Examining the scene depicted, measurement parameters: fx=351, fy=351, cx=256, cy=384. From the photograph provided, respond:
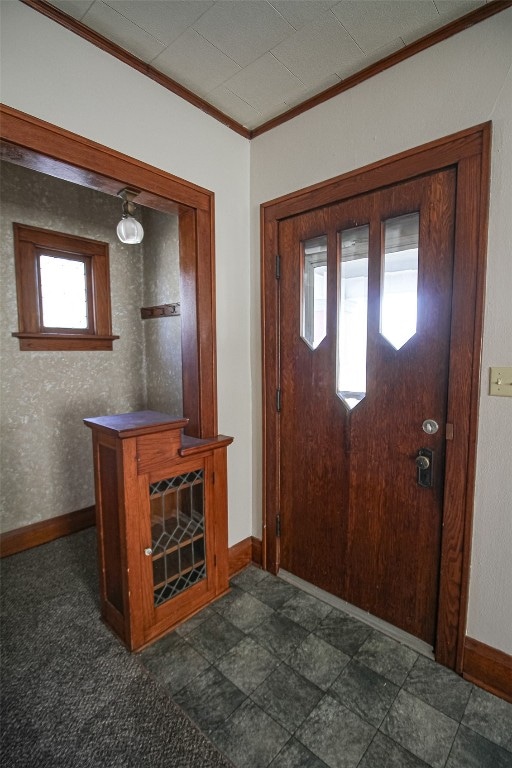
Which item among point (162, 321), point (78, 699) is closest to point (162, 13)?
point (162, 321)

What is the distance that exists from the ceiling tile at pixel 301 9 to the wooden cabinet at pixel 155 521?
1.74 m

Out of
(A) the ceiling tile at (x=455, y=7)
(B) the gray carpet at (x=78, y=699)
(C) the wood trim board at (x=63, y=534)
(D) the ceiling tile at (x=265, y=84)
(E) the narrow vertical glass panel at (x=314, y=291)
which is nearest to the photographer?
(B) the gray carpet at (x=78, y=699)

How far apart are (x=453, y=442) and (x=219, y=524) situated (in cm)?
130

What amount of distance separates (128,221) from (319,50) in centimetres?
116

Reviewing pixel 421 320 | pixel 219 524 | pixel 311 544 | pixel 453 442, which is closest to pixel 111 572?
pixel 219 524

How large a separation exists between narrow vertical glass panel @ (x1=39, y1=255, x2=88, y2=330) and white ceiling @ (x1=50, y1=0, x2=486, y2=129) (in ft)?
5.32

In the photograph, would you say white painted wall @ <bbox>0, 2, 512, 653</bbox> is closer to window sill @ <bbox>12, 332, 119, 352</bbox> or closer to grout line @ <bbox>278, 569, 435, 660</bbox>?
grout line @ <bbox>278, 569, 435, 660</bbox>

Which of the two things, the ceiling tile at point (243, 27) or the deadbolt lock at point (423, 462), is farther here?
the deadbolt lock at point (423, 462)

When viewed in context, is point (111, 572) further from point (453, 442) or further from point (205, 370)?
point (453, 442)

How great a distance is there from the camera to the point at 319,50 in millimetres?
1553

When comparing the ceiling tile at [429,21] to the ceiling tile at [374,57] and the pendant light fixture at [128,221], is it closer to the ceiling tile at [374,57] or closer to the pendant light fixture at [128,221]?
the ceiling tile at [374,57]

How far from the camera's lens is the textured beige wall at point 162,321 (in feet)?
9.56

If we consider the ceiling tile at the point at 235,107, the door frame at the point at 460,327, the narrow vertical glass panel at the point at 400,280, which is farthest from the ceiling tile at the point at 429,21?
the ceiling tile at the point at 235,107

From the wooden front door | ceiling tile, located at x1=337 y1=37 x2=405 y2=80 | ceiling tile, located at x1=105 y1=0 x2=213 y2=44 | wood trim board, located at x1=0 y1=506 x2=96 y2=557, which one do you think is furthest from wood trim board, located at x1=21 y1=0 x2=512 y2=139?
wood trim board, located at x1=0 y1=506 x2=96 y2=557
